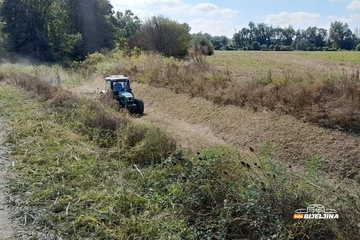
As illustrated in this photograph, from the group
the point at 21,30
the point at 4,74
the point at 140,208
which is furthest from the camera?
the point at 21,30

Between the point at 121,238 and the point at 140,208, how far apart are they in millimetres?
719

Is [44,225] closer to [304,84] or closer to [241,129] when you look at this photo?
[241,129]

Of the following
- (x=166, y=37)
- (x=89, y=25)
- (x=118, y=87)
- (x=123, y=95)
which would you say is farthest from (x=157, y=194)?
(x=89, y=25)

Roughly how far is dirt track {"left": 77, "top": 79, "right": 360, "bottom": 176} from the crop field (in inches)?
1.7

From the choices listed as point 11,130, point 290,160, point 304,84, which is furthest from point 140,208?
point 304,84

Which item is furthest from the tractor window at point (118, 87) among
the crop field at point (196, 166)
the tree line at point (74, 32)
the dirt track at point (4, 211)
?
the tree line at point (74, 32)

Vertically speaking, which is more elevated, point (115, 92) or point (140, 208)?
point (115, 92)

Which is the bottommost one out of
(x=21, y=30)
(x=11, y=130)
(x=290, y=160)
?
(x=290, y=160)

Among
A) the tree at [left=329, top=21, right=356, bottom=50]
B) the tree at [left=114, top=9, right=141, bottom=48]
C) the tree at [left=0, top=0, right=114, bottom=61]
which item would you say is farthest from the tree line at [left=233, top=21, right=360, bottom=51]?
the tree at [left=0, top=0, right=114, bottom=61]

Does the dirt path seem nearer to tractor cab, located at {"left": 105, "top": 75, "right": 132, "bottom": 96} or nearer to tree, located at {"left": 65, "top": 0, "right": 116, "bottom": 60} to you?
tractor cab, located at {"left": 105, "top": 75, "right": 132, "bottom": 96}

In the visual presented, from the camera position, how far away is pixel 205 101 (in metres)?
14.0

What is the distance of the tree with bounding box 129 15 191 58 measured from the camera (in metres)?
30.0

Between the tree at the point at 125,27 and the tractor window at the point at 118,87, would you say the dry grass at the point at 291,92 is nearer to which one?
the tractor window at the point at 118,87

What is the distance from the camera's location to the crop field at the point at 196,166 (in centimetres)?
353
